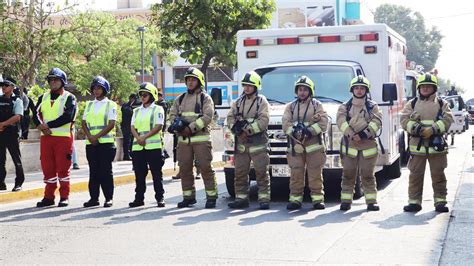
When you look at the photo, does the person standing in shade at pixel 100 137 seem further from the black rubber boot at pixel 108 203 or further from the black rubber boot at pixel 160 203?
the black rubber boot at pixel 160 203

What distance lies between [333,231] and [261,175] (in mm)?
2237

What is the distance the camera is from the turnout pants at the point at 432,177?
10.3 meters

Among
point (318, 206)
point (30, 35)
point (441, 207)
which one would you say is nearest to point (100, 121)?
point (318, 206)

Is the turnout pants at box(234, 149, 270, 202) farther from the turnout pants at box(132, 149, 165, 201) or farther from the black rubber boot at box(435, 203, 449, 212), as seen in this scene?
the black rubber boot at box(435, 203, 449, 212)

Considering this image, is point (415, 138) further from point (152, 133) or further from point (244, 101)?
point (152, 133)

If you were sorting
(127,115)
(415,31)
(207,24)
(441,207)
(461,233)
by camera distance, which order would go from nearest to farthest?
(461,233) → (441,207) → (127,115) → (207,24) → (415,31)

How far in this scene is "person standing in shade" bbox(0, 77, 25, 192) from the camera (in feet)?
40.8

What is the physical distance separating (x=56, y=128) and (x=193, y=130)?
196 cm

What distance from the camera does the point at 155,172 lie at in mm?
11094

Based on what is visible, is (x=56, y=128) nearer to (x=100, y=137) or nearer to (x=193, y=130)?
(x=100, y=137)

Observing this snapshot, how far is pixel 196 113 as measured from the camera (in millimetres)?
10758

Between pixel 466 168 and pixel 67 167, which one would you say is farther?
pixel 466 168

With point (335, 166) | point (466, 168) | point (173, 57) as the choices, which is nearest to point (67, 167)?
point (335, 166)

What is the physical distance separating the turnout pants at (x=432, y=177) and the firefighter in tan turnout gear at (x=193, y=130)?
2.74m
